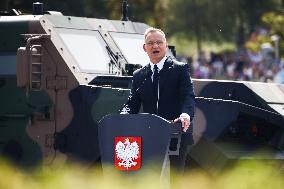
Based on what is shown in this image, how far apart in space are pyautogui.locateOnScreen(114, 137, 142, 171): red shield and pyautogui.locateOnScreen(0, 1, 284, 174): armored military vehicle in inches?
51.7

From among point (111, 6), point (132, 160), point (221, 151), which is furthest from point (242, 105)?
point (111, 6)

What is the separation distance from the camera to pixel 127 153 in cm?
771

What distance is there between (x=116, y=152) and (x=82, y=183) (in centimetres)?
208

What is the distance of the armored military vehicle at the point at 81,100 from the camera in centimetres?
907

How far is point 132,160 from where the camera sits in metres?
7.68

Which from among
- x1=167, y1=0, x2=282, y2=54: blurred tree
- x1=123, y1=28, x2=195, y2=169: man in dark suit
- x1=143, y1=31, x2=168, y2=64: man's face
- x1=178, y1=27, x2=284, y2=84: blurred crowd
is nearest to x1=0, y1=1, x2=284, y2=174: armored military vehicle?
x1=123, y1=28, x2=195, y2=169: man in dark suit

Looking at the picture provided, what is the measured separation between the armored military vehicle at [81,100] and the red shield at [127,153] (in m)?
1.31

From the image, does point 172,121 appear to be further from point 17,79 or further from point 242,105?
point 17,79

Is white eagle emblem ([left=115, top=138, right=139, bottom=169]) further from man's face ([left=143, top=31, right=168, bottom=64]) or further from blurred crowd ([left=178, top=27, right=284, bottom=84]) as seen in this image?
blurred crowd ([left=178, top=27, right=284, bottom=84])

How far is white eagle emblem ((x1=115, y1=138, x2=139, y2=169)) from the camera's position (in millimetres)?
7680

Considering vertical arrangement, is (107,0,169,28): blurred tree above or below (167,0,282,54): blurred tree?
above

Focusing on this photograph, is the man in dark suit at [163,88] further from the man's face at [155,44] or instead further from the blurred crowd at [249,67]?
the blurred crowd at [249,67]

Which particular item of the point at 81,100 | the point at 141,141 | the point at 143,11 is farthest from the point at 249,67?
the point at 141,141

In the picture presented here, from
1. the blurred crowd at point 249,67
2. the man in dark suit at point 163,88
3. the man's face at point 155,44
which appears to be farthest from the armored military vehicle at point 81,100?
the blurred crowd at point 249,67
